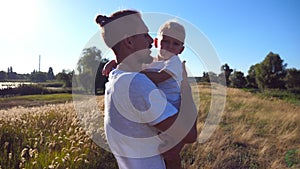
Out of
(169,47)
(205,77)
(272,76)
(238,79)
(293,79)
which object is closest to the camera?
(169,47)

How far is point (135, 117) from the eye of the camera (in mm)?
1255

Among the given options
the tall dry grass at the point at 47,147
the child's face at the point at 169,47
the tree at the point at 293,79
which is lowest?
the tall dry grass at the point at 47,147

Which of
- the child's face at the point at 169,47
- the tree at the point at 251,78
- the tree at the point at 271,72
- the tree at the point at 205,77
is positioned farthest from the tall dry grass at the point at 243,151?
the tree at the point at 251,78

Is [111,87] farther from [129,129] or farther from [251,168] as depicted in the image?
[251,168]

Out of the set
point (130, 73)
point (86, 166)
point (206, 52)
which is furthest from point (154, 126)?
point (86, 166)

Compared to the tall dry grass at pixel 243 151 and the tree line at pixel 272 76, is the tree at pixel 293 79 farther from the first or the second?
the tall dry grass at pixel 243 151

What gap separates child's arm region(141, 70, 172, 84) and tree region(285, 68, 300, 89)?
58.0 meters

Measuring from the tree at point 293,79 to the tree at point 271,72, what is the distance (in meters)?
2.80

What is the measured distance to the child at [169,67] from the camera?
150 centimetres

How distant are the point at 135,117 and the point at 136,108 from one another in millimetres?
63

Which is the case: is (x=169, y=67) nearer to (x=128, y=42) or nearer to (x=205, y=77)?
(x=128, y=42)

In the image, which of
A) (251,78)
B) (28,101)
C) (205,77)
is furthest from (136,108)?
(251,78)

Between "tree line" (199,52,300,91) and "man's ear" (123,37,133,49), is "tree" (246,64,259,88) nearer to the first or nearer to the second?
"tree line" (199,52,300,91)

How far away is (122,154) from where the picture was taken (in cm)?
137
